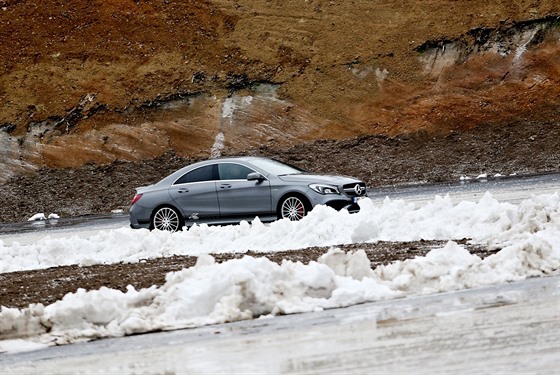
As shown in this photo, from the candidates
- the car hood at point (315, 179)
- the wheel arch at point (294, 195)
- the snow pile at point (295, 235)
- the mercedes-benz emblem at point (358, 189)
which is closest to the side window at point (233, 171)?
the car hood at point (315, 179)

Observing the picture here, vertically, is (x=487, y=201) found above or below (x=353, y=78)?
below

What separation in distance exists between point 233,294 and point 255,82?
113 feet

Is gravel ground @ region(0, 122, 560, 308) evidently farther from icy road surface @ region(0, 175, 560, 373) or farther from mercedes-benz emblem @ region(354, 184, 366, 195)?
icy road surface @ region(0, 175, 560, 373)

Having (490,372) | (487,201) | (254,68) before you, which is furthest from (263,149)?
(490,372)

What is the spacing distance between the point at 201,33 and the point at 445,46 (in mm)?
10328

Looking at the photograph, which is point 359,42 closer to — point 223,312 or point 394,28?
point 394,28

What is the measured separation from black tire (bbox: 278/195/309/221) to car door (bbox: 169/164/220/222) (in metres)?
1.59

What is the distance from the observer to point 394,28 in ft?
146

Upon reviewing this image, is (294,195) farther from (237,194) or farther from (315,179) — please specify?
(237,194)

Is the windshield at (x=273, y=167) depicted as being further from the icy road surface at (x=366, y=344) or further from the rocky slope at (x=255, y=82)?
the rocky slope at (x=255, y=82)

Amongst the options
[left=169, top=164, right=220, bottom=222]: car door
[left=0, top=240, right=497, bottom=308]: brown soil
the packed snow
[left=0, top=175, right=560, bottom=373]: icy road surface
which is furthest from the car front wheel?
[left=0, top=175, right=560, bottom=373]: icy road surface

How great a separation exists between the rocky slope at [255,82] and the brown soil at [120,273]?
896 inches

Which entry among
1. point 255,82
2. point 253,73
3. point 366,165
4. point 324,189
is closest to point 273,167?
point 324,189

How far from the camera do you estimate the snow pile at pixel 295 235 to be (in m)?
15.2
